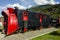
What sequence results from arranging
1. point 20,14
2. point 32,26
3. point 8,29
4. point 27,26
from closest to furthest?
point 8,29 → point 20,14 → point 27,26 → point 32,26

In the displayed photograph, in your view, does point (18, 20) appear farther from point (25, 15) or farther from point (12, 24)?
point (25, 15)

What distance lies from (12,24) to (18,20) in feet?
5.12

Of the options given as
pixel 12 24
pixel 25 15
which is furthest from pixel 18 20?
pixel 25 15

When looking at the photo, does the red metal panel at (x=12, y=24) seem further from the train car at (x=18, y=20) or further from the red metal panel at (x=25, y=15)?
the red metal panel at (x=25, y=15)

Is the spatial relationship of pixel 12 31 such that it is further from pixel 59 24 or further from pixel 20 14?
pixel 59 24

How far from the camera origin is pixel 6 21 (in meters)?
21.5

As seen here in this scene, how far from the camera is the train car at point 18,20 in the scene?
21084 millimetres

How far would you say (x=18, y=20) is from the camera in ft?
74.0

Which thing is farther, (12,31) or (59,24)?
(59,24)

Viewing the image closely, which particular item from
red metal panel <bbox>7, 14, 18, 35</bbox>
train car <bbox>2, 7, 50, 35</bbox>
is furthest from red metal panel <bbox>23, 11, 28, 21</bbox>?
red metal panel <bbox>7, 14, 18, 35</bbox>

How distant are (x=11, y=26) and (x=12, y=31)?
27.0 inches

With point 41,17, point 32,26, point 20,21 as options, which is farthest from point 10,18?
point 41,17

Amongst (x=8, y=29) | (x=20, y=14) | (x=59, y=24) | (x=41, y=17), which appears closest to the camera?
(x=8, y=29)

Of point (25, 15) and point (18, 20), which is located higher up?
point (25, 15)
